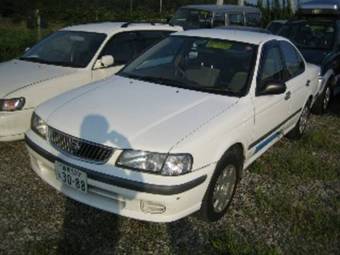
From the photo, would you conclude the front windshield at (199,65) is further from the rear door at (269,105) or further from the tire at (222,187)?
the tire at (222,187)

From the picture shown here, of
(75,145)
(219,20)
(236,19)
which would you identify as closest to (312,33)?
(219,20)

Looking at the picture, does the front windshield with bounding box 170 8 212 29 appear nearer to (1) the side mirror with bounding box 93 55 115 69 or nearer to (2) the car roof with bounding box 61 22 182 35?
(2) the car roof with bounding box 61 22 182 35

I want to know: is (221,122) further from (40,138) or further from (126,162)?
(40,138)

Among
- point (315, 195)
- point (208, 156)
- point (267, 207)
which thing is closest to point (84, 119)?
point (208, 156)

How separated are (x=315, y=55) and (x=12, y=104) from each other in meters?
5.43

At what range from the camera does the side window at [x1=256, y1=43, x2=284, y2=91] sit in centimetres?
440

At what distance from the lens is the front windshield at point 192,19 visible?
14.2 m

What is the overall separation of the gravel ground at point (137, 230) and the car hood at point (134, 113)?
83 centimetres

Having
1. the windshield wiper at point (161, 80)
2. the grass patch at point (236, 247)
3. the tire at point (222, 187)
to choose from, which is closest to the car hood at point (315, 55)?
the windshield wiper at point (161, 80)

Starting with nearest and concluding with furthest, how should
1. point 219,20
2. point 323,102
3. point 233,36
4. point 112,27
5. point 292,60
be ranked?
point 233,36
point 292,60
point 112,27
point 323,102
point 219,20

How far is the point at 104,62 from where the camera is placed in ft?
19.5

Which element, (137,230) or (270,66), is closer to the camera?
(137,230)

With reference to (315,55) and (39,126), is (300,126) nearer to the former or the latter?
(315,55)

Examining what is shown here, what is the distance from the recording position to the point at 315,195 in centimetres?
459
